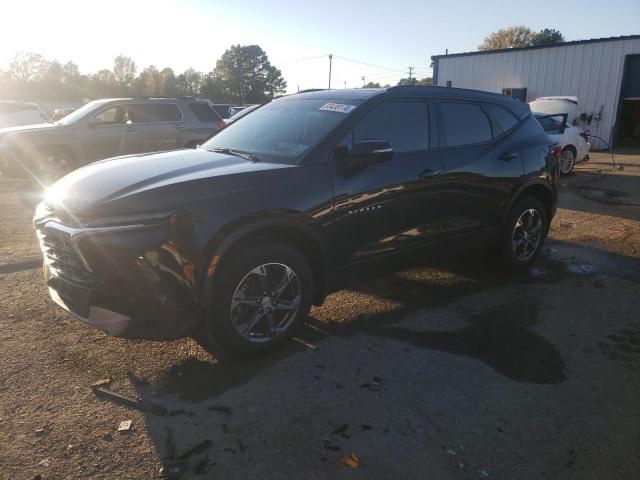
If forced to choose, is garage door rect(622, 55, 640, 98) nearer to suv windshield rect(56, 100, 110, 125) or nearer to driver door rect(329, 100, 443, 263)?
suv windshield rect(56, 100, 110, 125)

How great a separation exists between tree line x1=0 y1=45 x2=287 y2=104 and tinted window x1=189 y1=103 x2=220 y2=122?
52.5 meters

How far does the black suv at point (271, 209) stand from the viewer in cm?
289

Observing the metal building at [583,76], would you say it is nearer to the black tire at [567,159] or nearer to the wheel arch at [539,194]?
the black tire at [567,159]

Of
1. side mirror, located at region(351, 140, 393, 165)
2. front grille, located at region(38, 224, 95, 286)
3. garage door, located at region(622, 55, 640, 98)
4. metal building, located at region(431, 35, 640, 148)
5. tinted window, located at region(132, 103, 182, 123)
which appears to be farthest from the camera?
metal building, located at region(431, 35, 640, 148)

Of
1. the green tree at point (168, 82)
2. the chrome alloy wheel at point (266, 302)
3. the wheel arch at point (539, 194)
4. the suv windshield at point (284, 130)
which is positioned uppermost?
the green tree at point (168, 82)

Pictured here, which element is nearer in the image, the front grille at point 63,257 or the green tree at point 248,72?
the front grille at point 63,257

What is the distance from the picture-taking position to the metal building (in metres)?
21.9

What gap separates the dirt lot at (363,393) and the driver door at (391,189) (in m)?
0.74

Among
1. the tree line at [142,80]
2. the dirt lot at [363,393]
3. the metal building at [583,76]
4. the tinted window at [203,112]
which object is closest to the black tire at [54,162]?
the tinted window at [203,112]

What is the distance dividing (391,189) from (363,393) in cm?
163

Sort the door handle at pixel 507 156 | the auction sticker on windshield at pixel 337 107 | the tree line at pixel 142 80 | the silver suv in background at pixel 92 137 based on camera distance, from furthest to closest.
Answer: the tree line at pixel 142 80
the silver suv in background at pixel 92 137
the door handle at pixel 507 156
the auction sticker on windshield at pixel 337 107

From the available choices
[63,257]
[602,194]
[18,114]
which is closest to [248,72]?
[18,114]

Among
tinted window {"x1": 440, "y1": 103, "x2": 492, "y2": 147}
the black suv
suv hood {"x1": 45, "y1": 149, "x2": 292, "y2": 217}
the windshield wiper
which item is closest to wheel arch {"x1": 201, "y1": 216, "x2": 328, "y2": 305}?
the black suv

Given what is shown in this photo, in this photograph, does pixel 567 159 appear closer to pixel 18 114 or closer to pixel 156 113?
pixel 156 113
